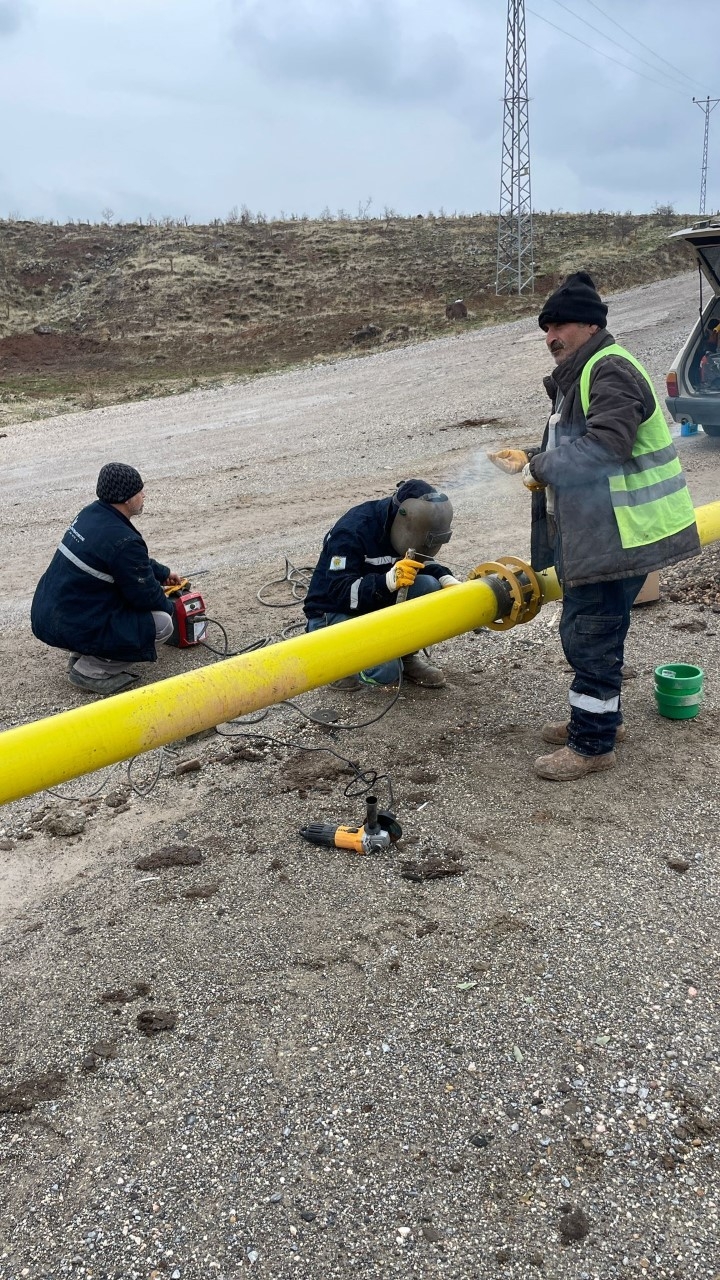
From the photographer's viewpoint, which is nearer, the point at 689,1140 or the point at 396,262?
the point at 689,1140

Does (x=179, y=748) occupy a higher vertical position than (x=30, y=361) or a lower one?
lower

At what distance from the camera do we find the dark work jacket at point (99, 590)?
5.00 meters

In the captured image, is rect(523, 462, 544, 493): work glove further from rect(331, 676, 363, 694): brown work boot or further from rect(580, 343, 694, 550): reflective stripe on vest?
rect(331, 676, 363, 694): brown work boot

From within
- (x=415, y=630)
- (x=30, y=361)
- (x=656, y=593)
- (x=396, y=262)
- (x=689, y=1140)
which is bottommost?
(x=689, y=1140)

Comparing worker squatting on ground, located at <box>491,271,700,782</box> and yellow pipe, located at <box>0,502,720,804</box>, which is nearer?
yellow pipe, located at <box>0,502,720,804</box>

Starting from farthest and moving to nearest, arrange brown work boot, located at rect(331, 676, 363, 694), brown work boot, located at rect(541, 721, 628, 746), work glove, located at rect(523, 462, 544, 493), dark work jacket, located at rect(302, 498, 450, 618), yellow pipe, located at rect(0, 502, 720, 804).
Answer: brown work boot, located at rect(331, 676, 363, 694) < dark work jacket, located at rect(302, 498, 450, 618) < brown work boot, located at rect(541, 721, 628, 746) < work glove, located at rect(523, 462, 544, 493) < yellow pipe, located at rect(0, 502, 720, 804)

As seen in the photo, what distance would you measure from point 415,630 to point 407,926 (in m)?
1.11

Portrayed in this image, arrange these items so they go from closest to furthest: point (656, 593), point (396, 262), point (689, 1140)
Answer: point (689, 1140), point (656, 593), point (396, 262)

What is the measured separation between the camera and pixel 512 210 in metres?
27.4

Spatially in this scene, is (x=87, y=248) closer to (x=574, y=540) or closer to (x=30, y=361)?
(x=30, y=361)

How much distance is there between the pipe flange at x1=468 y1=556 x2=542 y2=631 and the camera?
3.88 meters

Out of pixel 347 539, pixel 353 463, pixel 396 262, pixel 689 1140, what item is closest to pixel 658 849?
pixel 689 1140

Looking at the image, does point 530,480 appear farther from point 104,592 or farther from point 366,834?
point 104,592

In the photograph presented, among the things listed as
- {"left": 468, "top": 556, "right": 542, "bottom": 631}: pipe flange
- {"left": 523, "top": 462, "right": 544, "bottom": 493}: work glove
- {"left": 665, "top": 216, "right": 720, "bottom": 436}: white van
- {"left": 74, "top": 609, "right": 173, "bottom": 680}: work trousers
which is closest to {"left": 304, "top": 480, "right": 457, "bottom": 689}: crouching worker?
{"left": 468, "top": 556, "right": 542, "bottom": 631}: pipe flange
